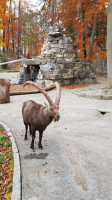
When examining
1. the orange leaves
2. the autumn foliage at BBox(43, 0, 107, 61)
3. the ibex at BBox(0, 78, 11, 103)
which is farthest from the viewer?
the autumn foliage at BBox(43, 0, 107, 61)

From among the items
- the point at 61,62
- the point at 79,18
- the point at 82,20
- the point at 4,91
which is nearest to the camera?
the point at 4,91

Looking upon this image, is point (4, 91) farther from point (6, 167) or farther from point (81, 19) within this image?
point (81, 19)

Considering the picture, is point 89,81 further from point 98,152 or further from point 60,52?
point 98,152

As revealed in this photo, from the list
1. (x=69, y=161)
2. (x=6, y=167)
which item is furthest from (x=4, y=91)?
(x=69, y=161)

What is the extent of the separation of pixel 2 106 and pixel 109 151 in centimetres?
667

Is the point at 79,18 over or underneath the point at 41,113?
over

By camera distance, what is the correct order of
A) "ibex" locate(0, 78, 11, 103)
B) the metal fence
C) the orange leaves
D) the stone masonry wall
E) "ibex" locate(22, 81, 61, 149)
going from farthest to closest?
the metal fence, the orange leaves, the stone masonry wall, "ibex" locate(0, 78, 11, 103), "ibex" locate(22, 81, 61, 149)

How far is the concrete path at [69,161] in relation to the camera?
3.36 meters

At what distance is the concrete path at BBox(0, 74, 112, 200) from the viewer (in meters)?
3.36

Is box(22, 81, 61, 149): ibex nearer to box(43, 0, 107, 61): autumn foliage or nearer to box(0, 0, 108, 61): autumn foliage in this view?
box(0, 0, 108, 61): autumn foliage

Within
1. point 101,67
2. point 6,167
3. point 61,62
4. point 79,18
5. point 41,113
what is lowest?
point 6,167

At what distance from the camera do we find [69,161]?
14.5 feet

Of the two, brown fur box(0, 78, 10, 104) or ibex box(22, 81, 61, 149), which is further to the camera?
brown fur box(0, 78, 10, 104)

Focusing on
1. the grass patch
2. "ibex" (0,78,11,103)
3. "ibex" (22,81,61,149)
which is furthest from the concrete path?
"ibex" (0,78,11,103)
